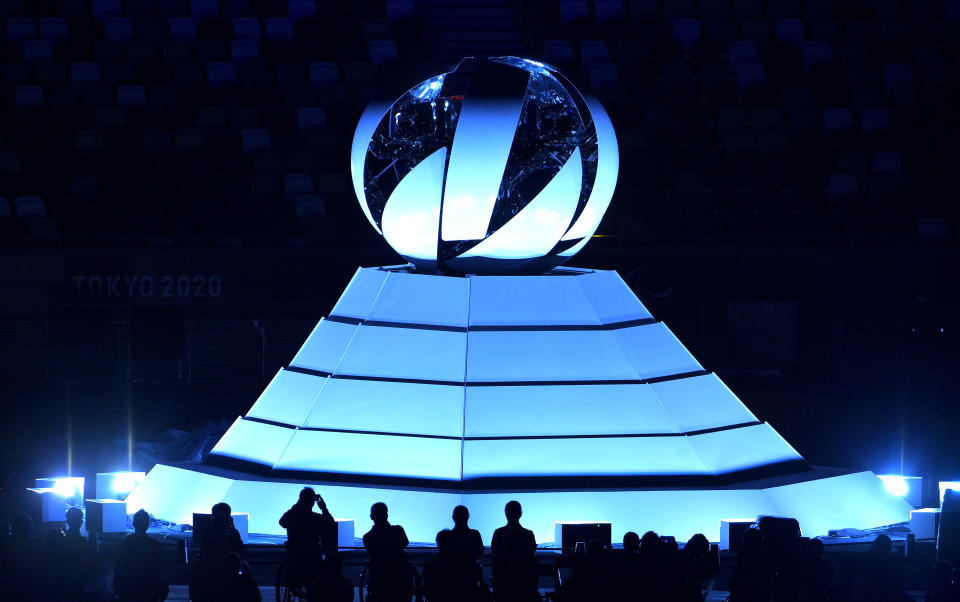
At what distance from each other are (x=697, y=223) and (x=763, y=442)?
8062 millimetres

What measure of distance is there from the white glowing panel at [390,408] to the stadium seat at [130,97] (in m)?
11.3

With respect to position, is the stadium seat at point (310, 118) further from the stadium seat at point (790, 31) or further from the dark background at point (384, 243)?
the stadium seat at point (790, 31)

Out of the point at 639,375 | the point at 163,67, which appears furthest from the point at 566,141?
the point at 163,67

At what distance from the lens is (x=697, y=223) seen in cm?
2238

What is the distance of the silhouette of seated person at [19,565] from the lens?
1025 cm

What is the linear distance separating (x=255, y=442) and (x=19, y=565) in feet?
14.6

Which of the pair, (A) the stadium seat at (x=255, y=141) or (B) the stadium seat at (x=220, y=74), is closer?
(A) the stadium seat at (x=255, y=141)

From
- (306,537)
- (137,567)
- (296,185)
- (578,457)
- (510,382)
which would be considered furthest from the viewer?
(296,185)

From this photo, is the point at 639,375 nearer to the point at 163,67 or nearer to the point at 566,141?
the point at 566,141

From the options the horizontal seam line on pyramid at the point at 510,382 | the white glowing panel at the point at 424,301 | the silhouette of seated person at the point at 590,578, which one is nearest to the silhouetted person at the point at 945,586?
the silhouette of seated person at the point at 590,578

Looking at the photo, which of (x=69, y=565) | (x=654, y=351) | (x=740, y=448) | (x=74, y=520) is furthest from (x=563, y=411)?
(x=69, y=565)

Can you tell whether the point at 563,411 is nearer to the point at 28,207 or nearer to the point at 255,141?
the point at 255,141

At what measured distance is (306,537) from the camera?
11797 mm

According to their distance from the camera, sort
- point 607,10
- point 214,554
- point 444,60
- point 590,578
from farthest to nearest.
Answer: point 607,10 < point 444,60 < point 214,554 < point 590,578
